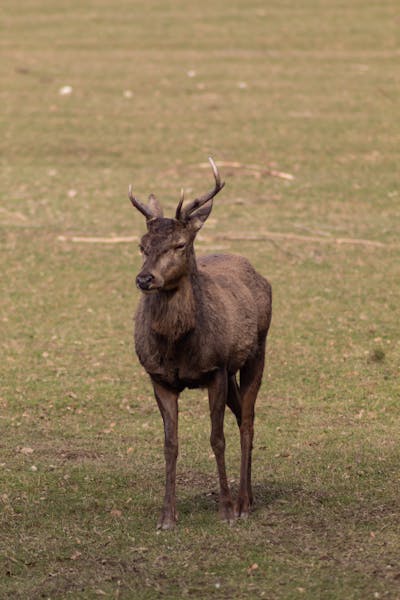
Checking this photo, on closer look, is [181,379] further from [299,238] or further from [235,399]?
A: [299,238]

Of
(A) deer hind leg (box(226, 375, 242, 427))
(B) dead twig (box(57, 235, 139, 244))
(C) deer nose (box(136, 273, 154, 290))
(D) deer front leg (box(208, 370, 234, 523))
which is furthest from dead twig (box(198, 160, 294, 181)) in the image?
(C) deer nose (box(136, 273, 154, 290))

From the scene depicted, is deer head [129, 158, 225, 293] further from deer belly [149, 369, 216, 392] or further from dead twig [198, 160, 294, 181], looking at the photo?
dead twig [198, 160, 294, 181]

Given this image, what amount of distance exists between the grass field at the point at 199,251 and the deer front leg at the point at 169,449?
0.17 m

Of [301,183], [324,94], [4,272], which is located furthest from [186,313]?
[324,94]

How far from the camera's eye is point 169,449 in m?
9.79

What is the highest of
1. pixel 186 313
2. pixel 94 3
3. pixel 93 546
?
pixel 186 313

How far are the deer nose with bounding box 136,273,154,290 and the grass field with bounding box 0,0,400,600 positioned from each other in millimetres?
1840

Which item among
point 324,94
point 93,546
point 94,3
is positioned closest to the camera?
point 93,546

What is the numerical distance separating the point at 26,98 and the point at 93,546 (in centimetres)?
2292

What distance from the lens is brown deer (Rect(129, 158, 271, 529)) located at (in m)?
9.38

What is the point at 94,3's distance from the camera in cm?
4128

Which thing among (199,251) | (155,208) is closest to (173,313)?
(155,208)

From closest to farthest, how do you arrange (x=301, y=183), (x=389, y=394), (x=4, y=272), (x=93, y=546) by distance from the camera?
1. (x=93, y=546)
2. (x=389, y=394)
3. (x=4, y=272)
4. (x=301, y=183)

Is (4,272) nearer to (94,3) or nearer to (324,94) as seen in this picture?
(324,94)
